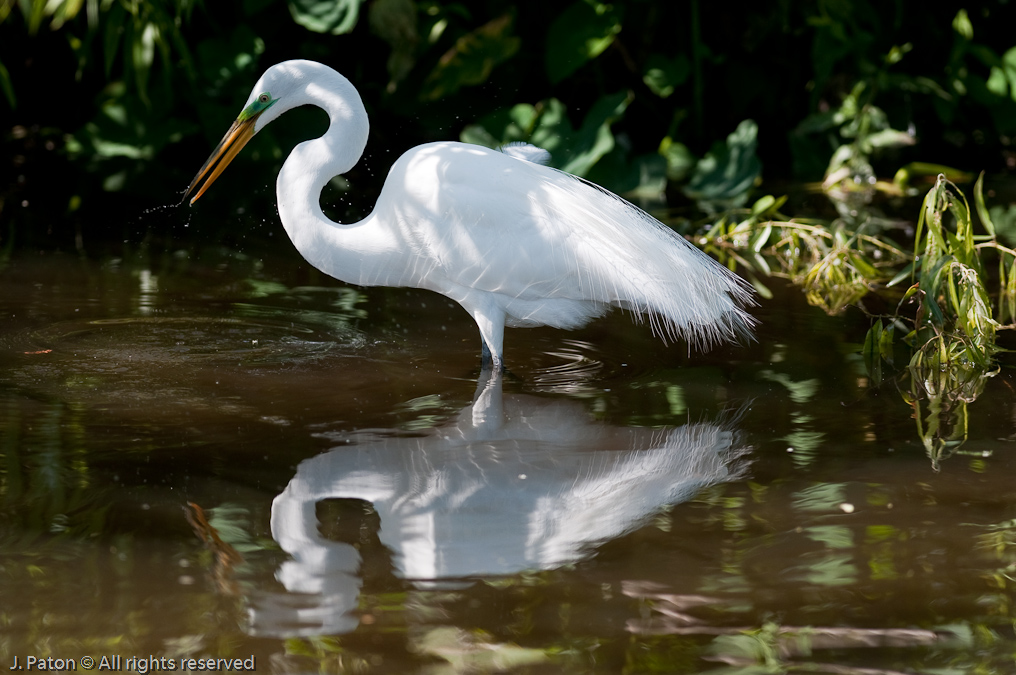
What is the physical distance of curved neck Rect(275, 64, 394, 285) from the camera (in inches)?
130

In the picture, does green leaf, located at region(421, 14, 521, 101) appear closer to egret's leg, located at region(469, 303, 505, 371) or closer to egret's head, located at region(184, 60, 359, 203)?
egret's head, located at region(184, 60, 359, 203)

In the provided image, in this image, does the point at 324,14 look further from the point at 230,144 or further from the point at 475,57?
the point at 230,144

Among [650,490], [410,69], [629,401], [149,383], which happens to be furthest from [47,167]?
[650,490]

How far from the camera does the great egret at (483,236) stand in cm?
324

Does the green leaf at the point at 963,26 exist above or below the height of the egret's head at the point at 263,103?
above

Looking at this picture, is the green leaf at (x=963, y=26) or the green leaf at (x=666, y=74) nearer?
the green leaf at (x=666, y=74)

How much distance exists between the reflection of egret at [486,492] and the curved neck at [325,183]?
2.02 ft

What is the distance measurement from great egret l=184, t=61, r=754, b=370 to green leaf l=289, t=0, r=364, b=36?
10.9 feet

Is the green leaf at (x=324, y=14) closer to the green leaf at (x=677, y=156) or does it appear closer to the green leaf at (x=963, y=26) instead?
the green leaf at (x=677, y=156)

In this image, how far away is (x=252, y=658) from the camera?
1.74 meters

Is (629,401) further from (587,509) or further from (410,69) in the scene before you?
(410,69)

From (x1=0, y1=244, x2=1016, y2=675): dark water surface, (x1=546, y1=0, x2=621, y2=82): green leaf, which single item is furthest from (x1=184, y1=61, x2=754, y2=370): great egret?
(x1=546, y1=0, x2=621, y2=82): green leaf

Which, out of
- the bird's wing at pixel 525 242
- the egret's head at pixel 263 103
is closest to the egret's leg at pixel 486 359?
the bird's wing at pixel 525 242

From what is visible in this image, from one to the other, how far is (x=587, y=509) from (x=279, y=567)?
68cm
